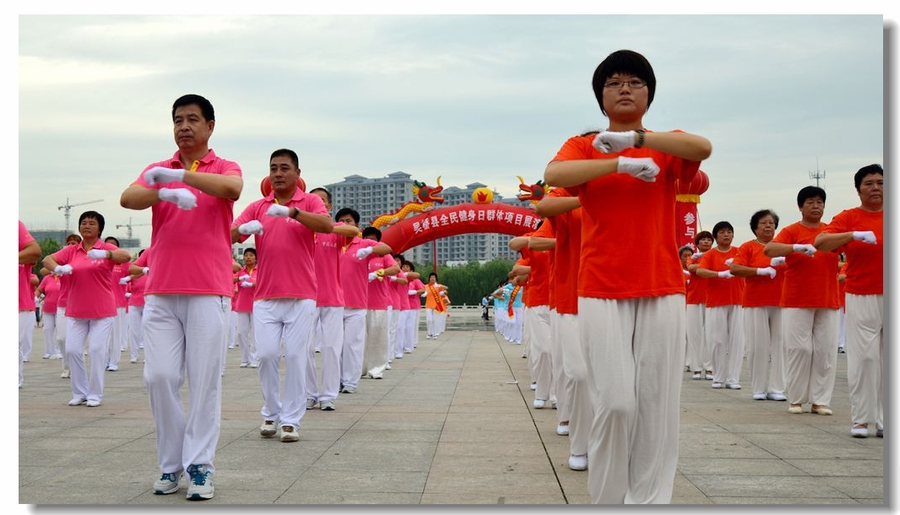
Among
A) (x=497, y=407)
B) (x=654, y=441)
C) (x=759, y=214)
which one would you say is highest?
(x=759, y=214)

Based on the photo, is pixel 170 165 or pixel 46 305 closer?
pixel 170 165

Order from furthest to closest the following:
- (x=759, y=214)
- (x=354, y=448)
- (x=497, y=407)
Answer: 1. (x=759, y=214)
2. (x=497, y=407)
3. (x=354, y=448)

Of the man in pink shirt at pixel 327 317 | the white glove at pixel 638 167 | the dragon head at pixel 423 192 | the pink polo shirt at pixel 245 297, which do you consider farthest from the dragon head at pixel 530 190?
the white glove at pixel 638 167

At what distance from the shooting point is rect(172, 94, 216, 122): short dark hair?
18.2 ft

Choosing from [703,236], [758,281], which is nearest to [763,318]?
[758,281]

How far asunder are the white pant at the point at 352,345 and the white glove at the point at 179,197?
6306 millimetres

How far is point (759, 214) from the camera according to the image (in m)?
10.9

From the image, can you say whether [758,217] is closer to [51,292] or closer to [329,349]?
[329,349]

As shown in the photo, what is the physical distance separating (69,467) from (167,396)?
3.77ft

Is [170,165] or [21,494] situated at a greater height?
[170,165]

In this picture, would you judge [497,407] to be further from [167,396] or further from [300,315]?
[167,396]

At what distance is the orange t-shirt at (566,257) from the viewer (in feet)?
19.8

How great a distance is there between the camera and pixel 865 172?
7.54 metres

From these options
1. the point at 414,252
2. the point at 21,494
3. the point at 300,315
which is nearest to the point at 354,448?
the point at 300,315
